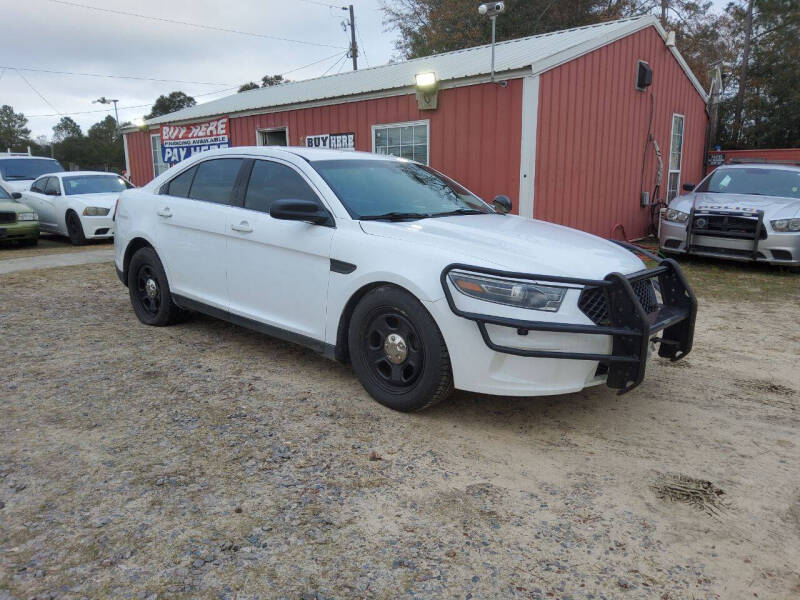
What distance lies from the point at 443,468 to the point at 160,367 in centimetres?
245

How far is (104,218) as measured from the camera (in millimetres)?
11781

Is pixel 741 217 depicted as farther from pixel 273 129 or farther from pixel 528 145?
pixel 273 129

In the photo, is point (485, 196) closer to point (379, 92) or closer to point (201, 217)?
point (379, 92)

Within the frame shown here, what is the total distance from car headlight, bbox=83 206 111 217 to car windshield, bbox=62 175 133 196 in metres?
0.96

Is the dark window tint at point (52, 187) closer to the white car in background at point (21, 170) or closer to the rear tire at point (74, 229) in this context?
the rear tire at point (74, 229)

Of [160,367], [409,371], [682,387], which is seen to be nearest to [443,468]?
[409,371]

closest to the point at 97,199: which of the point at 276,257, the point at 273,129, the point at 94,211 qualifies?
the point at 94,211

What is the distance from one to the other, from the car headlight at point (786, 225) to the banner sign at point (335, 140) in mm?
7210

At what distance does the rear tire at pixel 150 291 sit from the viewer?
525 centimetres

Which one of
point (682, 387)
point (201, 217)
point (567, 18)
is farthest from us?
point (567, 18)

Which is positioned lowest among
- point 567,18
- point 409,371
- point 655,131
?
point 409,371

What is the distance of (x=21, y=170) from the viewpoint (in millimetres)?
15188

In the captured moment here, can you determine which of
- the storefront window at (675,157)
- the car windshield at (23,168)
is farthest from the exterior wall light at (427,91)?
the car windshield at (23,168)

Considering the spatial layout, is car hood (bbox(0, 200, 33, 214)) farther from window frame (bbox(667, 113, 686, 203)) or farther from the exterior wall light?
window frame (bbox(667, 113, 686, 203))
